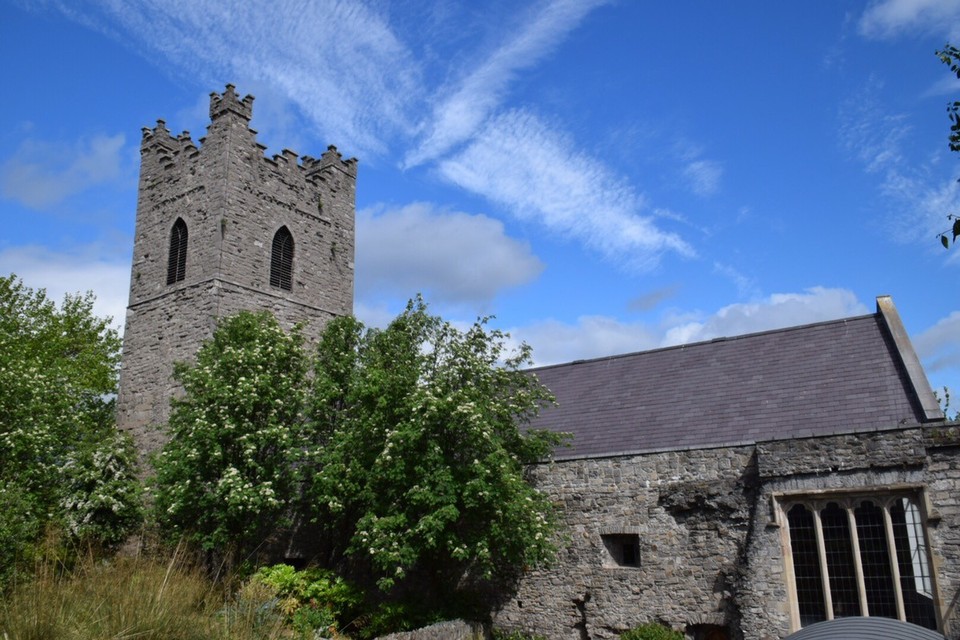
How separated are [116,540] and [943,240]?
18.1 m

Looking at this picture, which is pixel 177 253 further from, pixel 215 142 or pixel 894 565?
pixel 894 565

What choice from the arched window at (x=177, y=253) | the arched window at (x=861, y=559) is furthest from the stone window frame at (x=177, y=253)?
the arched window at (x=861, y=559)

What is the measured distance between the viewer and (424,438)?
48.6 feet

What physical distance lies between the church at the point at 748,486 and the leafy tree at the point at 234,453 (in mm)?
4440

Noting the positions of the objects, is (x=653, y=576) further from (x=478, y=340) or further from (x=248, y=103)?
(x=248, y=103)

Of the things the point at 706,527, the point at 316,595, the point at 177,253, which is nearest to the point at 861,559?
the point at 706,527

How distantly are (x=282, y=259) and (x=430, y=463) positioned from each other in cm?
1211

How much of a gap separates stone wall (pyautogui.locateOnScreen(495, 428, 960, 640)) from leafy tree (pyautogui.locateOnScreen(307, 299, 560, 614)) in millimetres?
760

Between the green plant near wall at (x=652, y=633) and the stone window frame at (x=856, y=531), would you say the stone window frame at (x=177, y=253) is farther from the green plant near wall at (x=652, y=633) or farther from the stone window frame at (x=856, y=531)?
the stone window frame at (x=856, y=531)

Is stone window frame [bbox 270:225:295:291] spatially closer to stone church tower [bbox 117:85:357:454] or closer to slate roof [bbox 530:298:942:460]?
stone church tower [bbox 117:85:357:454]

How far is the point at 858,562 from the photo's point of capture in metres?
12.3

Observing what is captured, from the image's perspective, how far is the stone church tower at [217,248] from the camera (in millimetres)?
22266

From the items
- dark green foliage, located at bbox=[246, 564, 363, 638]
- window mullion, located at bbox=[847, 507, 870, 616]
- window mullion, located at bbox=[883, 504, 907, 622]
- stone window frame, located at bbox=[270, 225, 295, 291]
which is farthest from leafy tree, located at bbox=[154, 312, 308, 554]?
window mullion, located at bbox=[883, 504, 907, 622]

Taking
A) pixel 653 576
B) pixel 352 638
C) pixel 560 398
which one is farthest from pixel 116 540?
pixel 653 576
